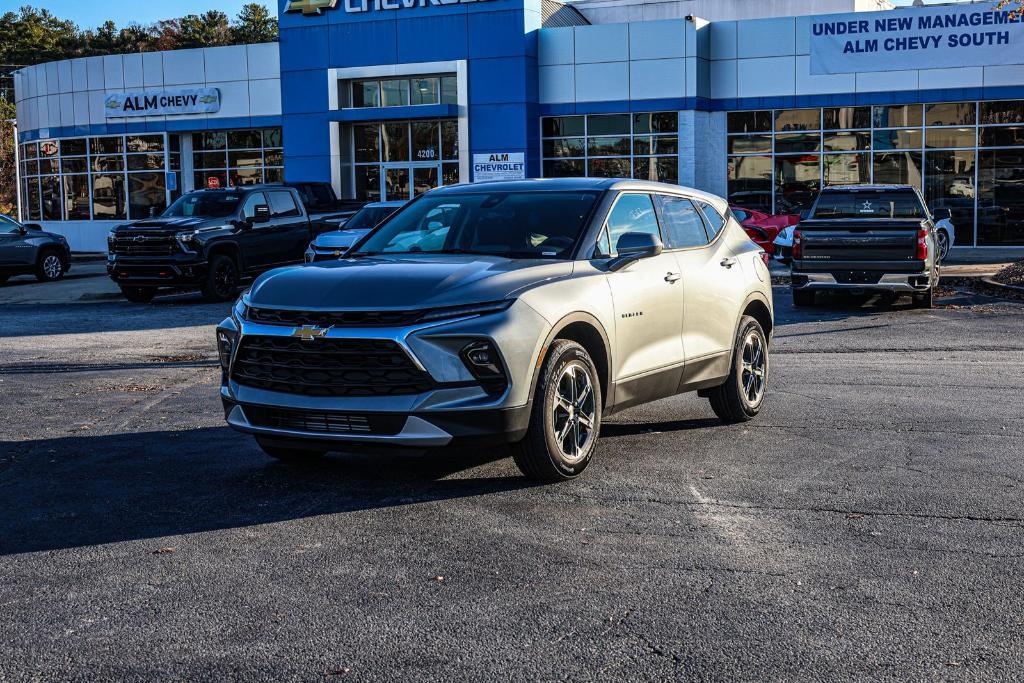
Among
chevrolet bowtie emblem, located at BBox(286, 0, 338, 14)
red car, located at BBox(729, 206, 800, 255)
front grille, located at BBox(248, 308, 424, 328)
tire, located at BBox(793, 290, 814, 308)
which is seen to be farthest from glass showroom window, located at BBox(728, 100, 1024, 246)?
front grille, located at BBox(248, 308, 424, 328)

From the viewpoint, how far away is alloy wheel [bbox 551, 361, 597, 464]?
6.79 m

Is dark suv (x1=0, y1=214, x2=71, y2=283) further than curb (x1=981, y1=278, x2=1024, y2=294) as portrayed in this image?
Yes

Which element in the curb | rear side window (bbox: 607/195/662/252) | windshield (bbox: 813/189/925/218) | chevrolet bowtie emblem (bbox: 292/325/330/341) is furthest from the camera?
the curb

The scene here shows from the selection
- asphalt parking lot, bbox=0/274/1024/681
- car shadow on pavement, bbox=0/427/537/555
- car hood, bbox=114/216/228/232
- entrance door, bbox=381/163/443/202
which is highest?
entrance door, bbox=381/163/443/202

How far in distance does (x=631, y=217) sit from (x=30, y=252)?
21822mm

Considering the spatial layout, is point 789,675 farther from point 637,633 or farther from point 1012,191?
point 1012,191

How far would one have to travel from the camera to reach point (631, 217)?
792cm

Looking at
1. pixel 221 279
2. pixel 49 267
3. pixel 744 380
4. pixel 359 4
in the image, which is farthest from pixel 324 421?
pixel 359 4

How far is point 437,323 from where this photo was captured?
6.31 m

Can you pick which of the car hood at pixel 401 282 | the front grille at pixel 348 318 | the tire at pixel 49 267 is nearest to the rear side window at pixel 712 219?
the car hood at pixel 401 282

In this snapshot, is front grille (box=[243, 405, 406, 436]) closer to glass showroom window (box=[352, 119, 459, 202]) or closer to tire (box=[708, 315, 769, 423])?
tire (box=[708, 315, 769, 423])

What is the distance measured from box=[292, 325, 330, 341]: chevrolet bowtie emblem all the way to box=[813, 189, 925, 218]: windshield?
1354cm

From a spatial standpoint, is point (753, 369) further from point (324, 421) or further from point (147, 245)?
point (147, 245)

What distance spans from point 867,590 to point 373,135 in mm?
34878
